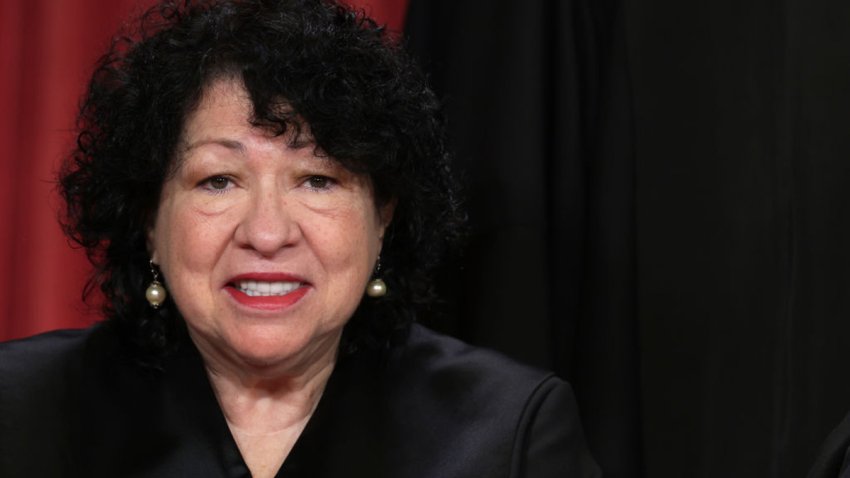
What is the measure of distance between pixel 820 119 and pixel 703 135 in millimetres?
203

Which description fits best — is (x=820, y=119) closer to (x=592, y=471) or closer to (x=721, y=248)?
(x=721, y=248)

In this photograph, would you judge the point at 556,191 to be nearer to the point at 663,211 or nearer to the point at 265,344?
the point at 663,211

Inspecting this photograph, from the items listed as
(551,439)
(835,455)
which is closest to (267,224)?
A: (551,439)

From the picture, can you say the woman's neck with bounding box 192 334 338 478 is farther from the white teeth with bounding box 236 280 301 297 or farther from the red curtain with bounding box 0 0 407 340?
the red curtain with bounding box 0 0 407 340

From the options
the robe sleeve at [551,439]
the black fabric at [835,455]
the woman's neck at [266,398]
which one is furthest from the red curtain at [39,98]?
the black fabric at [835,455]

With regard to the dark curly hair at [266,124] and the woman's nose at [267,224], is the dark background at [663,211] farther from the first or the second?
the woman's nose at [267,224]

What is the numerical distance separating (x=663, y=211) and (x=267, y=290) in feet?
2.35

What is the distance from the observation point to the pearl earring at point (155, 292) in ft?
6.19

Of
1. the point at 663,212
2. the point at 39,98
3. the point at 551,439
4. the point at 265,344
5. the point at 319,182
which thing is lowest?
the point at 551,439

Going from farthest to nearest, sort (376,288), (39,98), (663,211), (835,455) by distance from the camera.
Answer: (39,98), (663,211), (376,288), (835,455)

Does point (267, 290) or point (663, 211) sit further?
point (663, 211)

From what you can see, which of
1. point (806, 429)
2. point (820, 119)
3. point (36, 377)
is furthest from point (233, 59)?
point (806, 429)

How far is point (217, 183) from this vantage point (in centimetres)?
175

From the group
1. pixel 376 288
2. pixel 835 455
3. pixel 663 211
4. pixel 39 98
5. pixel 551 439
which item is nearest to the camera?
pixel 835 455
